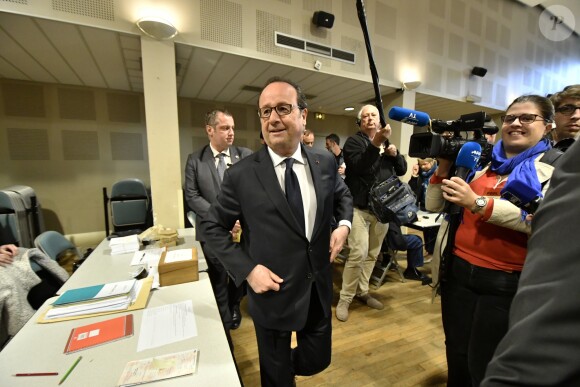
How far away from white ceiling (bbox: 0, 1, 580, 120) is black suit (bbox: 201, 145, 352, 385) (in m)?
2.75

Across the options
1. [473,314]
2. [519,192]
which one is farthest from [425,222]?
[519,192]

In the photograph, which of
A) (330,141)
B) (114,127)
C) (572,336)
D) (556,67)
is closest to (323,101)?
(330,141)

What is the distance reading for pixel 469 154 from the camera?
1.13 m

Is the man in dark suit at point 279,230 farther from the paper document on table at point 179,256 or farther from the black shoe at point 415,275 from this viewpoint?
the black shoe at point 415,275

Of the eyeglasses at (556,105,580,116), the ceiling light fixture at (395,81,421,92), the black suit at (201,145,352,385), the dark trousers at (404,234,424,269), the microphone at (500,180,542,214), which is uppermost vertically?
the ceiling light fixture at (395,81,421,92)

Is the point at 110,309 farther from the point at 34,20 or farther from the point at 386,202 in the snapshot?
the point at 34,20

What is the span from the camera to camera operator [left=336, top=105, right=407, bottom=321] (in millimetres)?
2244

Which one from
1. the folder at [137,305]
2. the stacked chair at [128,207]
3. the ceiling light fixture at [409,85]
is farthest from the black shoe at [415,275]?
the stacked chair at [128,207]

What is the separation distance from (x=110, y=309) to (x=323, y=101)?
5.26m

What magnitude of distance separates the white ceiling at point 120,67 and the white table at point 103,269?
2.38 meters

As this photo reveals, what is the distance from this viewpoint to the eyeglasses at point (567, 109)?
1367mm

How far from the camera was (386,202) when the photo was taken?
176 cm

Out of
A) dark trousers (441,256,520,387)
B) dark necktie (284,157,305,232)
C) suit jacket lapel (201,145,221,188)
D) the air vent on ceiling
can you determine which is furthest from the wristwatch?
the air vent on ceiling

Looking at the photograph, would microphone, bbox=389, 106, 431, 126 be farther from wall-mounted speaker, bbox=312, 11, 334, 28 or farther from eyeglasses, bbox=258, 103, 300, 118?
wall-mounted speaker, bbox=312, 11, 334, 28
